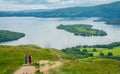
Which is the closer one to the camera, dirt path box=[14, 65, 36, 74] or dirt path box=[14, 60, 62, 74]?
dirt path box=[14, 65, 36, 74]

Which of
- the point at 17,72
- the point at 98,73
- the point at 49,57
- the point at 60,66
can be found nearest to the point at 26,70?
the point at 17,72

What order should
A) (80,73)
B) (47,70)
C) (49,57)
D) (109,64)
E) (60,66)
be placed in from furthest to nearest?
(49,57) → (109,64) → (60,66) → (47,70) → (80,73)

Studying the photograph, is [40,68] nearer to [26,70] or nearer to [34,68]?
[34,68]

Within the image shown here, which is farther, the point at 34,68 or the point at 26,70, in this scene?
the point at 34,68

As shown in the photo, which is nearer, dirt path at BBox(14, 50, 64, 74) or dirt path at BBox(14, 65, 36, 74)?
dirt path at BBox(14, 65, 36, 74)

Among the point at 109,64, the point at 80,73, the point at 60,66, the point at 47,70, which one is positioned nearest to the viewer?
the point at 80,73

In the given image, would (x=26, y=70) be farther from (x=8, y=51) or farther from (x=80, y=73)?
(x=8, y=51)

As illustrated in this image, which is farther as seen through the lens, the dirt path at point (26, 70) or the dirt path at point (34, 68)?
the dirt path at point (34, 68)

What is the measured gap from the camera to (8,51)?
69.5 metres

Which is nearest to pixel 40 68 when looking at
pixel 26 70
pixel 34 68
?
pixel 34 68

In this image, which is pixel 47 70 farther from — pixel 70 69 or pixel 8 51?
pixel 8 51

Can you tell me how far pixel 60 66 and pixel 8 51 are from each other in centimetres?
2138

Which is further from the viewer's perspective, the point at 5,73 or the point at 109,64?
the point at 109,64

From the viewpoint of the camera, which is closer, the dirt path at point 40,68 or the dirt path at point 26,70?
the dirt path at point 26,70
